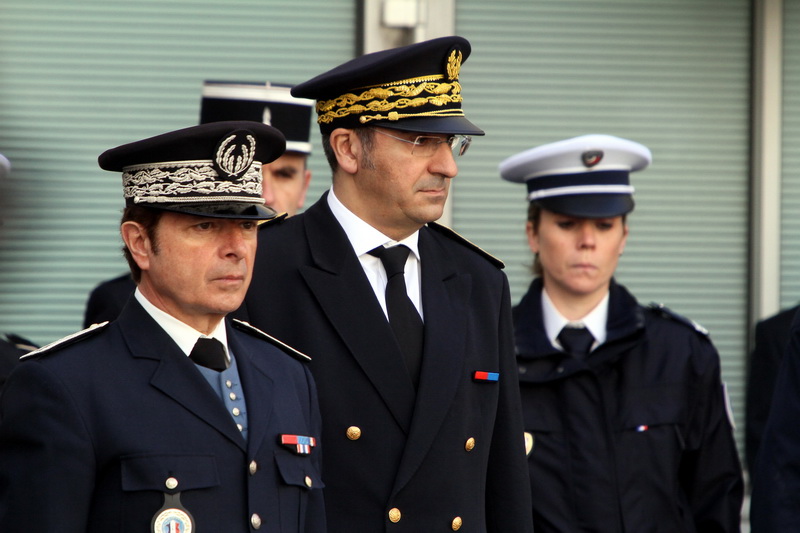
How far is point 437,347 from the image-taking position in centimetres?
336

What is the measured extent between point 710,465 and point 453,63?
171 cm

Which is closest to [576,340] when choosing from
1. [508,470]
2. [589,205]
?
[589,205]

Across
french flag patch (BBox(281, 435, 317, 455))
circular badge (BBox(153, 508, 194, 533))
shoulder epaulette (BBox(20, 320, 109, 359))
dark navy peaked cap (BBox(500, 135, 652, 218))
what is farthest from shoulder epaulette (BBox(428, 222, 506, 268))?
circular badge (BBox(153, 508, 194, 533))

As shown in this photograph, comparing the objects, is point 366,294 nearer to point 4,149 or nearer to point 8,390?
point 8,390

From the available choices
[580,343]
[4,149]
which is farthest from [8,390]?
[4,149]

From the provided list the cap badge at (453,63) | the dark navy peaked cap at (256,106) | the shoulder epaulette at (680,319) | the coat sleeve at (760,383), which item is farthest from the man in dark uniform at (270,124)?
the coat sleeve at (760,383)

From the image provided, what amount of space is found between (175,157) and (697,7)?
4.40 metres

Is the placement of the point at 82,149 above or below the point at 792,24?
below

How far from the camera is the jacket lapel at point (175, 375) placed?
276cm

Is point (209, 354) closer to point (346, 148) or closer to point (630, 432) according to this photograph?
point (346, 148)

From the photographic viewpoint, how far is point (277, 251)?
137 inches

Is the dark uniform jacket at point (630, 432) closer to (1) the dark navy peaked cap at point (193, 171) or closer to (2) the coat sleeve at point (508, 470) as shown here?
(2) the coat sleeve at point (508, 470)

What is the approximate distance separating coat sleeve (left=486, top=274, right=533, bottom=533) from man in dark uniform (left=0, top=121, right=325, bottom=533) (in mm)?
700

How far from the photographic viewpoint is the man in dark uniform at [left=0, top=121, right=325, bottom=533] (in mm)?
2617
